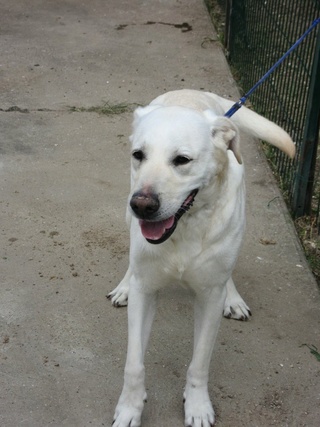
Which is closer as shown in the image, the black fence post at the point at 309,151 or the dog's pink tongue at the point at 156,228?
the dog's pink tongue at the point at 156,228

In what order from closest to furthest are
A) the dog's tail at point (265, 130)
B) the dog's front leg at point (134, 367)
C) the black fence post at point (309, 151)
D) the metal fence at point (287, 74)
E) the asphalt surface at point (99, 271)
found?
1. the dog's front leg at point (134, 367)
2. the asphalt surface at point (99, 271)
3. the dog's tail at point (265, 130)
4. the black fence post at point (309, 151)
5. the metal fence at point (287, 74)

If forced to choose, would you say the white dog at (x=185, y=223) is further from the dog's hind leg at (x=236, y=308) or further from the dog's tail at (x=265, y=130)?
the dog's hind leg at (x=236, y=308)

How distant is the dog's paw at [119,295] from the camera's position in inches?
151

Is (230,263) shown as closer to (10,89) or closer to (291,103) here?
(291,103)

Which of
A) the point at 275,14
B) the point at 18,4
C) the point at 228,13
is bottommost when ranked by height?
the point at 18,4

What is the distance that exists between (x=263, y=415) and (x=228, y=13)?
453 centimetres

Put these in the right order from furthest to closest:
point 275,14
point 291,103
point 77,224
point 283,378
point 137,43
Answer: point 137,43 → point 275,14 → point 291,103 → point 77,224 → point 283,378

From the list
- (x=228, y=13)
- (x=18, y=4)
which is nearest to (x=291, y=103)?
(x=228, y=13)

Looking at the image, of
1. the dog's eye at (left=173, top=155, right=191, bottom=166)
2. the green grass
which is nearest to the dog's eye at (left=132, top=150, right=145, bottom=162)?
the dog's eye at (left=173, top=155, right=191, bottom=166)

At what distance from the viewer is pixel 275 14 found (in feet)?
18.4

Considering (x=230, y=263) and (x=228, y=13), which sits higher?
(x=230, y=263)

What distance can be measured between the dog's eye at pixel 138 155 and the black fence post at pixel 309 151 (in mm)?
1863

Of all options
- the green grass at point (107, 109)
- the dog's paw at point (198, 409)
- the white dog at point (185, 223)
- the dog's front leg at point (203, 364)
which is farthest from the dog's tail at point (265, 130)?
the green grass at point (107, 109)

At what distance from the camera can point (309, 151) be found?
4.54 m
